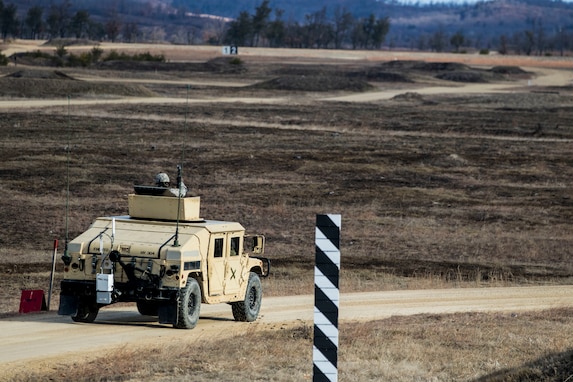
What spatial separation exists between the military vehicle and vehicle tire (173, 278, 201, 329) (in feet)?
0.06

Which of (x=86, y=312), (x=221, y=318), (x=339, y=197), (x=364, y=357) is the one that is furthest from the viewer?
(x=339, y=197)

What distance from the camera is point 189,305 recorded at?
20.2 metres

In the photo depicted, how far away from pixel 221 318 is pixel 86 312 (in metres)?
3.06

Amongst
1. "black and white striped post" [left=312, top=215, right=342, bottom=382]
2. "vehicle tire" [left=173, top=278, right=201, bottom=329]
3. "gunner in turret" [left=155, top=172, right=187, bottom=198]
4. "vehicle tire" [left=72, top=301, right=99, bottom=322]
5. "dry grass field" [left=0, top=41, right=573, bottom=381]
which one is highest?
"black and white striped post" [left=312, top=215, right=342, bottom=382]

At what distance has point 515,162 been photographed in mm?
55438

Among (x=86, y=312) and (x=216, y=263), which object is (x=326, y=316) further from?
(x=86, y=312)

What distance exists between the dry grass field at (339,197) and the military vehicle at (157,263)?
4.34ft

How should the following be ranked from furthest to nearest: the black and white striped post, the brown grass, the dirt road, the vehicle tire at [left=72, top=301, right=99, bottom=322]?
1. the vehicle tire at [left=72, top=301, right=99, bottom=322]
2. the dirt road
3. the brown grass
4. the black and white striped post

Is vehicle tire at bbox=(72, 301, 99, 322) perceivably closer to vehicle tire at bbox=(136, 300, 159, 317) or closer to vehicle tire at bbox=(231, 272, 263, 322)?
vehicle tire at bbox=(136, 300, 159, 317)

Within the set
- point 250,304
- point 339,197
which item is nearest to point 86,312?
point 250,304

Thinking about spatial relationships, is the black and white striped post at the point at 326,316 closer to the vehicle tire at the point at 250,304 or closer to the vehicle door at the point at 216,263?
the vehicle door at the point at 216,263

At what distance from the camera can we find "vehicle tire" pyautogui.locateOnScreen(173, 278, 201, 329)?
19766mm

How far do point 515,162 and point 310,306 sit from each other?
32695 millimetres

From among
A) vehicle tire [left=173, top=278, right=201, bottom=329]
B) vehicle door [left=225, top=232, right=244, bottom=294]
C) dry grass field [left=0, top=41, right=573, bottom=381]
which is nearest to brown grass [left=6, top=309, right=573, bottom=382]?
dry grass field [left=0, top=41, right=573, bottom=381]
